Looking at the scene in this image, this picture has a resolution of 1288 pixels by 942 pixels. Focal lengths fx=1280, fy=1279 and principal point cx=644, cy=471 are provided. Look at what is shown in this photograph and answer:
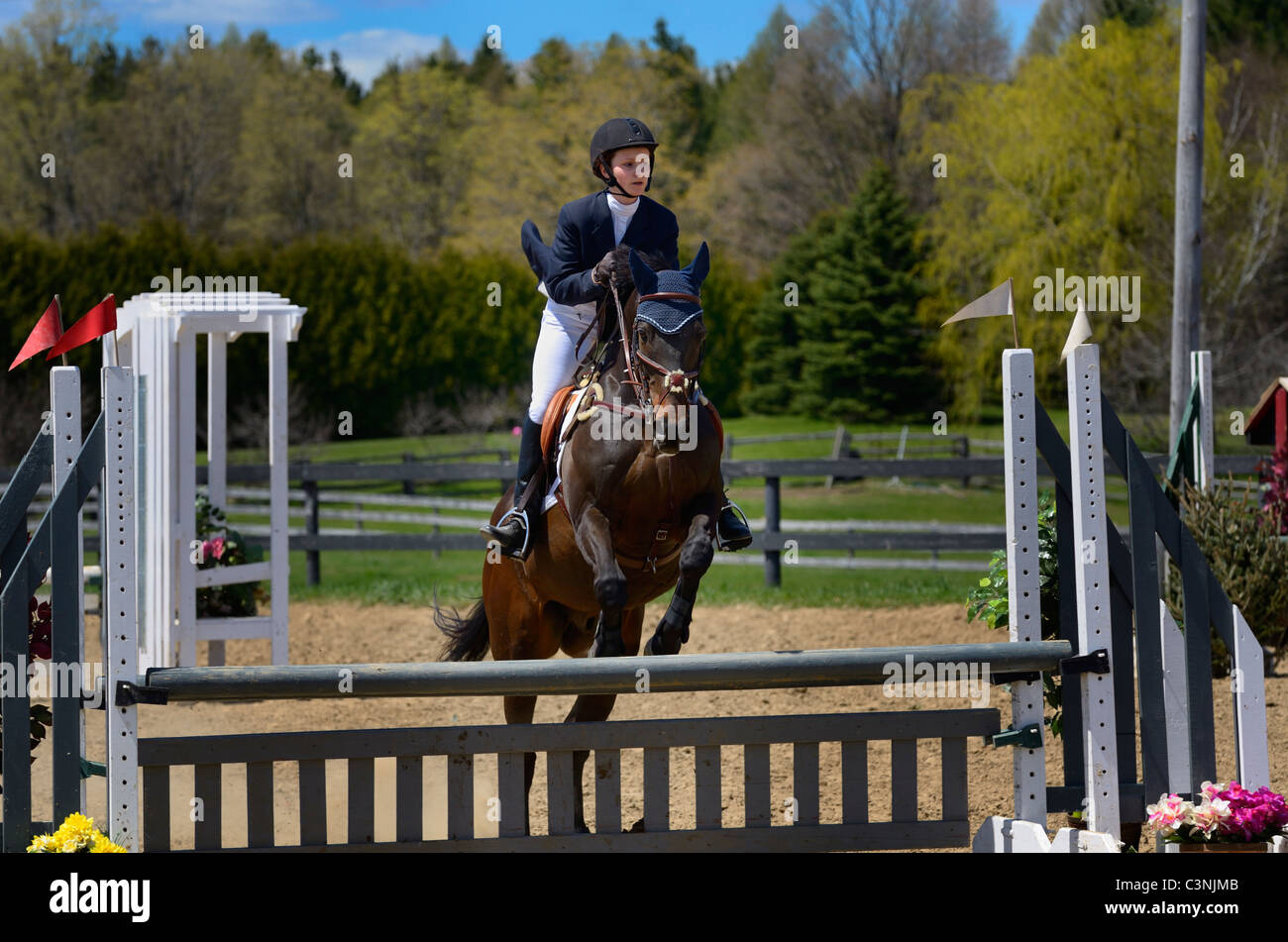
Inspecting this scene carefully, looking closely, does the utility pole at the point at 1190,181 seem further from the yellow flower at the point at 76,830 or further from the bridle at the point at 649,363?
the yellow flower at the point at 76,830

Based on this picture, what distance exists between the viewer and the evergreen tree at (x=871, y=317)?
26.5 m

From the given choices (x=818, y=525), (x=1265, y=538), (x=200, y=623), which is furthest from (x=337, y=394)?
(x=1265, y=538)

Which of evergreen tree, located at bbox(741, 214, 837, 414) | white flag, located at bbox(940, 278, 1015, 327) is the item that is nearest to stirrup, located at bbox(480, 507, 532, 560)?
white flag, located at bbox(940, 278, 1015, 327)

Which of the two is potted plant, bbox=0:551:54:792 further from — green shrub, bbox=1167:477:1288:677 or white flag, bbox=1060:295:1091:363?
green shrub, bbox=1167:477:1288:677

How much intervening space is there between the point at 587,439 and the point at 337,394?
22.8 meters

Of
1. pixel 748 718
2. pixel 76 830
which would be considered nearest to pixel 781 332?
pixel 748 718

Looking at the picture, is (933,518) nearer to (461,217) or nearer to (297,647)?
(297,647)

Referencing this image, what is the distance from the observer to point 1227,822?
3.45 m

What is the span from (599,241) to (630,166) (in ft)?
0.94

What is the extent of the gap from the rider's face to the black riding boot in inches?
38.1

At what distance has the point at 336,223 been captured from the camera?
109 feet

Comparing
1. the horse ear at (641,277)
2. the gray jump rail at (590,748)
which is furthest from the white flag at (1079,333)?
the horse ear at (641,277)

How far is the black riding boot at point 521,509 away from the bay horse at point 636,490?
62 mm

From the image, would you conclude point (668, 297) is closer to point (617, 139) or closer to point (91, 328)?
point (617, 139)
